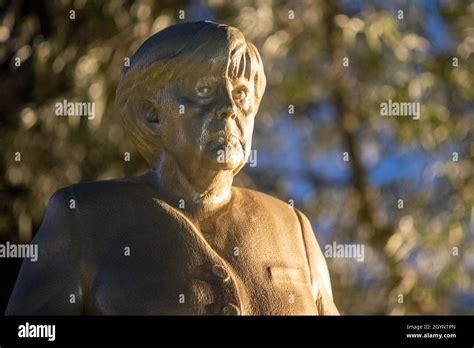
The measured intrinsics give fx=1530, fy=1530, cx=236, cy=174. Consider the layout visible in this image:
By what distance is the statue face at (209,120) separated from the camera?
4465 mm

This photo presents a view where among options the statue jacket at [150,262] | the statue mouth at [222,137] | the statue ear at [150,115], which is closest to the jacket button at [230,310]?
the statue jacket at [150,262]

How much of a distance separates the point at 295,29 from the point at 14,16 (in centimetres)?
163

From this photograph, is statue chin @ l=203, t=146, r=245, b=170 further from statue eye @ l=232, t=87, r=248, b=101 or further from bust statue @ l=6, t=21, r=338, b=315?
statue eye @ l=232, t=87, r=248, b=101

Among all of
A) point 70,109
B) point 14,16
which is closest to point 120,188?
point 70,109

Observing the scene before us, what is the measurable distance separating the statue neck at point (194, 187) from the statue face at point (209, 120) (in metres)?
0.03

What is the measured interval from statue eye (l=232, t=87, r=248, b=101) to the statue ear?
25 centimetres

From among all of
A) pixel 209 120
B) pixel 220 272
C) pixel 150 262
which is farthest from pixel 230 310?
pixel 209 120

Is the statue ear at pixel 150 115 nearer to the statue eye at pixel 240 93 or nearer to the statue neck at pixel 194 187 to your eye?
the statue neck at pixel 194 187

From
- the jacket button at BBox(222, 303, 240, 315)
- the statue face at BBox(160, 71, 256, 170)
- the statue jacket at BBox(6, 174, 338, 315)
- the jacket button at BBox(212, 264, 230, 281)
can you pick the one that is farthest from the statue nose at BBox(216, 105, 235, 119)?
the jacket button at BBox(222, 303, 240, 315)

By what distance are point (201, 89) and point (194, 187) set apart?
11.5 inches

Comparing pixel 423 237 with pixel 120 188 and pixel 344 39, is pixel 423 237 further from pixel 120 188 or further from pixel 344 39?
pixel 120 188

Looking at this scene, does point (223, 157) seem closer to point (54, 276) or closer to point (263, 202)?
point (263, 202)
